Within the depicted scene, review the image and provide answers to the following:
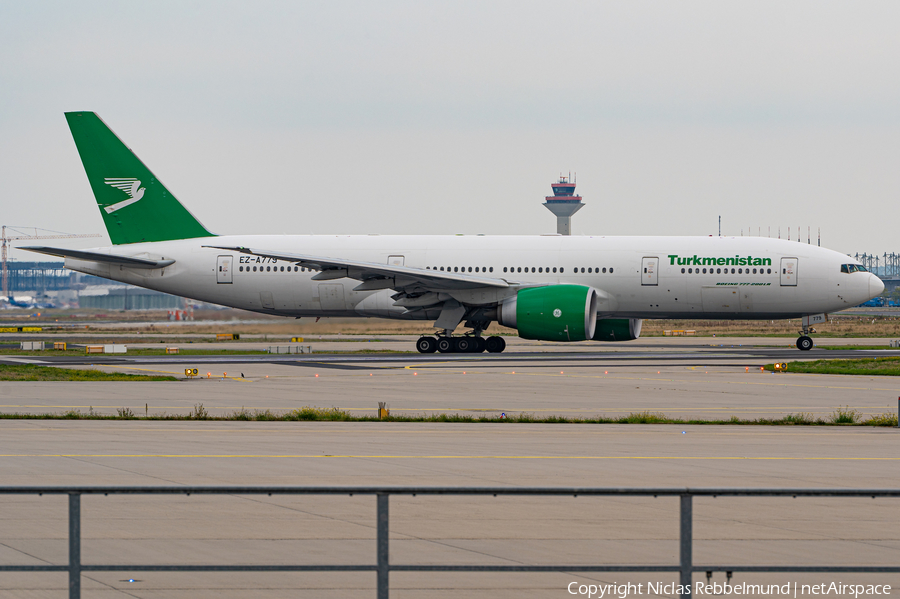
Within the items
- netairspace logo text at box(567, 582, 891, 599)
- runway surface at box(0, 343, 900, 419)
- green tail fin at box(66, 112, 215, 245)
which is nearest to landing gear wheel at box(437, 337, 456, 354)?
runway surface at box(0, 343, 900, 419)

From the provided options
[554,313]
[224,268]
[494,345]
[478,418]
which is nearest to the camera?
[478,418]

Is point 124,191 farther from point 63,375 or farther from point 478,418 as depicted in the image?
point 478,418

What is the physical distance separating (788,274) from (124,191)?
91.6ft

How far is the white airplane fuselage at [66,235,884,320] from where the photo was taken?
39156 millimetres

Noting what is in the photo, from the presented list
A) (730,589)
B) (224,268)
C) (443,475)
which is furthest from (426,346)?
(730,589)

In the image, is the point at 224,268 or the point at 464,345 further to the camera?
the point at 224,268

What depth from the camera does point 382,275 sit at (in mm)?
37719

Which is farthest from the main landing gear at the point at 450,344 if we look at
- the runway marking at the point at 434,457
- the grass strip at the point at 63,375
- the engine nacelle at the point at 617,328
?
the runway marking at the point at 434,457

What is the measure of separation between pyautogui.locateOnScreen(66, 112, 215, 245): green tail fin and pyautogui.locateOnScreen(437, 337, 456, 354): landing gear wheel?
12325 mm

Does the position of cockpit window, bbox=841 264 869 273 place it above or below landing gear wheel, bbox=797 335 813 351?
above

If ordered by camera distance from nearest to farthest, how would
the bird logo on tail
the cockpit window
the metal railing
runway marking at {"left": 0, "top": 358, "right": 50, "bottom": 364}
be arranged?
1. the metal railing
2. runway marking at {"left": 0, "top": 358, "right": 50, "bottom": 364}
3. the cockpit window
4. the bird logo on tail

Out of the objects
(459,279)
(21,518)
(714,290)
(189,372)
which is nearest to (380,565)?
(21,518)

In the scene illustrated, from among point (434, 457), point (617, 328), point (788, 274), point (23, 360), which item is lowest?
point (23, 360)

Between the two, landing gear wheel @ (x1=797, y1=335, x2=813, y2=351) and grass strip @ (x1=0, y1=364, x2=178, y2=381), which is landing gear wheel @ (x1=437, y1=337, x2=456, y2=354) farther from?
landing gear wheel @ (x1=797, y1=335, x2=813, y2=351)
